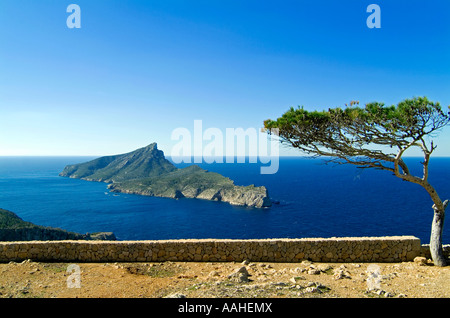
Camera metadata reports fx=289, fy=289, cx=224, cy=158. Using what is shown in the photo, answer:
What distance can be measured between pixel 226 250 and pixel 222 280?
2556 millimetres

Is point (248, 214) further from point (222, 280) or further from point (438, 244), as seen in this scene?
point (222, 280)

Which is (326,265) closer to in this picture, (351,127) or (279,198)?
(351,127)

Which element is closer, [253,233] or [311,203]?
[253,233]

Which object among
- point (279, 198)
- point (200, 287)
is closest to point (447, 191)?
point (279, 198)

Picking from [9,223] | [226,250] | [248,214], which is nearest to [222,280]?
Answer: [226,250]

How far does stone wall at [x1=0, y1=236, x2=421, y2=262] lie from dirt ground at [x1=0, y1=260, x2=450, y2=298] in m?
0.40

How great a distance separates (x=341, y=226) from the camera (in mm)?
67750

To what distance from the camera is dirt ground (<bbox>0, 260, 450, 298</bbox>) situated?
808cm

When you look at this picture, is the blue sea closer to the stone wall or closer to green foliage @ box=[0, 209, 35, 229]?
green foliage @ box=[0, 209, 35, 229]

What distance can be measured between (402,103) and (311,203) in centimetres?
8912

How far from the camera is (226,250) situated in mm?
11914

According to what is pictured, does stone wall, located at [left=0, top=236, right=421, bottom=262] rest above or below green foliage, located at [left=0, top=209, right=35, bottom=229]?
above

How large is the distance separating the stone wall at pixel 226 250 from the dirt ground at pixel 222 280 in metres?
0.40

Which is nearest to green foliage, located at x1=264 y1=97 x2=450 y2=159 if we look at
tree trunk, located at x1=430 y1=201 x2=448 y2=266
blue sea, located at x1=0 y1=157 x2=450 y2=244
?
tree trunk, located at x1=430 y1=201 x2=448 y2=266
